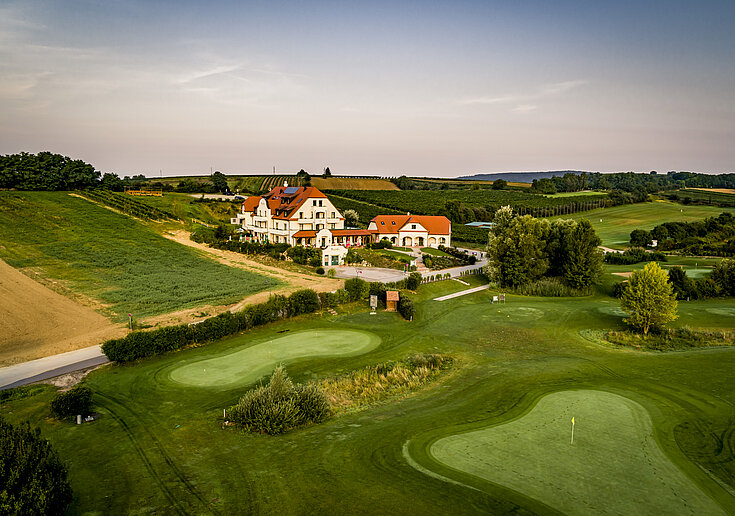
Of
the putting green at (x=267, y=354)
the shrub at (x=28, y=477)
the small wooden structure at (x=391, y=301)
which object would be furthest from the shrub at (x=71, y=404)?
the small wooden structure at (x=391, y=301)

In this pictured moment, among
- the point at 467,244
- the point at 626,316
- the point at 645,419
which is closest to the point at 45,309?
the point at 645,419

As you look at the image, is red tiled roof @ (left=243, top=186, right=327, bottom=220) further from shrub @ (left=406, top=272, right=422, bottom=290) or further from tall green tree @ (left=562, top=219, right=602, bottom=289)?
tall green tree @ (left=562, top=219, right=602, bottom=289)

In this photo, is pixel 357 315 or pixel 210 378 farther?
pixel 357 315

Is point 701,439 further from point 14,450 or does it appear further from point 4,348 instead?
point 4,348

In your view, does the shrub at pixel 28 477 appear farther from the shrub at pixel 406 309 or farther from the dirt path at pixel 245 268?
the shrub at pixel 406 309

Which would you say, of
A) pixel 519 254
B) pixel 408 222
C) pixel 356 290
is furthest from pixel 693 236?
pixel 356 290
